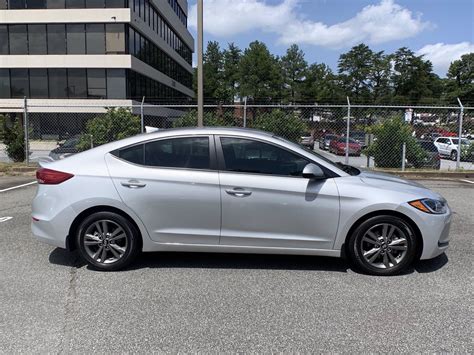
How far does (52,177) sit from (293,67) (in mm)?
85419

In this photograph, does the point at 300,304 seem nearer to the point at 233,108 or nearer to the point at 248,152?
the point at 248,152

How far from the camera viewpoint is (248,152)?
15.0 feet

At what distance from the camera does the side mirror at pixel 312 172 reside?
4.36 m

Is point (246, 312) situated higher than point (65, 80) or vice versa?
point (65, 80)

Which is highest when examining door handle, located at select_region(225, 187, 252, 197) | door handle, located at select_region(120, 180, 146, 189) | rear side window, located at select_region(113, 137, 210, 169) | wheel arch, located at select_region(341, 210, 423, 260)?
rear side window, located at select_region(113, 137, 210, 169)

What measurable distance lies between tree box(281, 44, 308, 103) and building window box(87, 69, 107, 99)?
54.6 meters

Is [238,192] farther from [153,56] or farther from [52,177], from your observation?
[153,56]

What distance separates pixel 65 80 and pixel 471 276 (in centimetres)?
3617

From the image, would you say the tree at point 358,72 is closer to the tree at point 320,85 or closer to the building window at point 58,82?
the tree at point 320,85

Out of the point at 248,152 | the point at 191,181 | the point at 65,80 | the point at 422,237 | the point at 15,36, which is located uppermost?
the point at 15,36

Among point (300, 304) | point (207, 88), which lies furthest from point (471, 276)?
point (207, 88)

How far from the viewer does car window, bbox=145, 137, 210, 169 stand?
15.1ft

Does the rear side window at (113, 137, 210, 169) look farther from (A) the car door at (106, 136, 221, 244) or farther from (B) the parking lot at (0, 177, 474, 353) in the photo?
(B) the parking lot at (0, 177, 474, 353)

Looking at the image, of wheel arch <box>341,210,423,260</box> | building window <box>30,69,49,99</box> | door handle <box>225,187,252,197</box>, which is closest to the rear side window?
door handle <box>225,187,252,197</box>
